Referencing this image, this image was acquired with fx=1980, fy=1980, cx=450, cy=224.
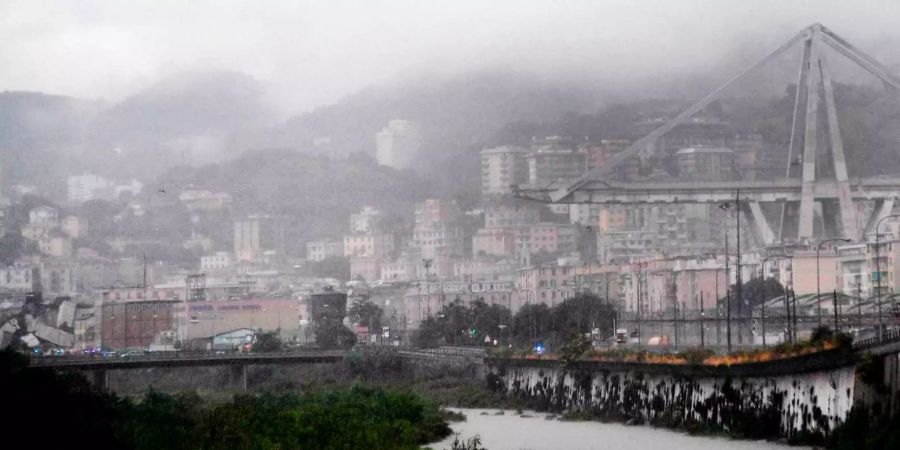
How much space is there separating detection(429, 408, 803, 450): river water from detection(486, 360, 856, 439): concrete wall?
0.64 m

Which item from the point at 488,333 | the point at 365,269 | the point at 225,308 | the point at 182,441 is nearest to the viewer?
the point at 182,441

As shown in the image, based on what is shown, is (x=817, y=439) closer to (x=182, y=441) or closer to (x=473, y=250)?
(x=182, y=441)

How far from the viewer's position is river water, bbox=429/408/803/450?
152 feet

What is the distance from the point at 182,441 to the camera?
4719 cm

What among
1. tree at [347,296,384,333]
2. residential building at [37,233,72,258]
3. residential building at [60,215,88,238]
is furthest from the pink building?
tree at [347,296,384,333]

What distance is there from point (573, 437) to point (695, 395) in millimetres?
3546

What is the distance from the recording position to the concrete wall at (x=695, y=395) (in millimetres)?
41875

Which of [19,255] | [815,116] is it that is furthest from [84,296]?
[815,116]

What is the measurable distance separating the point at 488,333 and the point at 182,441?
48.7 m

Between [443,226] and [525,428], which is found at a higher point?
[443,226]

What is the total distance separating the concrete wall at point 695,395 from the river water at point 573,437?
2.10 feet

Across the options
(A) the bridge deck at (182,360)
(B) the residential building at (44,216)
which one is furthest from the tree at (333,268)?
(A) the bridge deck at (182,360)

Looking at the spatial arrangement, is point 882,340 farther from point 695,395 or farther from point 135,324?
point 135,324

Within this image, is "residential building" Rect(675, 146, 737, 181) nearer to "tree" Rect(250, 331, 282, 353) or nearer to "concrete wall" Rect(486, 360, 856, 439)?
"tree" Rect(250, 331, 282, 353)
